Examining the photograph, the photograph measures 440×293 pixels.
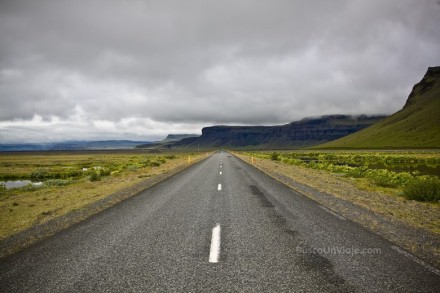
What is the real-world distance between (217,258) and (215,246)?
0.63 metres

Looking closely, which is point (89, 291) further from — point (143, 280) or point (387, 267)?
point (387, 267)

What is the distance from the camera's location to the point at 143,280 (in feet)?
13.9

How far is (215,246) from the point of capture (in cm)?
564

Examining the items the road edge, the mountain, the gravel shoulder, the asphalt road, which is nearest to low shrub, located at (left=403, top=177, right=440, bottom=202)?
the gravel shoulder

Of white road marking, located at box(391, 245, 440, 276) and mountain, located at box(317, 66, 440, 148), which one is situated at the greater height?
mountain, located at box(317, 66, 440, 148)

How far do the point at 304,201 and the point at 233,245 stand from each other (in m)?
5.90

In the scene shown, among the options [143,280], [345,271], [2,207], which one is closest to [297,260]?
[345,271]

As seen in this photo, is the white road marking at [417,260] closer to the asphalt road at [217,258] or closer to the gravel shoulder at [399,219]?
the asphalt road at [217,258]

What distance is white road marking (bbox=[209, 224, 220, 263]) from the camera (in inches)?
197

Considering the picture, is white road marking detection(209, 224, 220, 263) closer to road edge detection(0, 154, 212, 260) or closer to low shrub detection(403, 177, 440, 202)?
road edge detection(0, 154, 212, 260)

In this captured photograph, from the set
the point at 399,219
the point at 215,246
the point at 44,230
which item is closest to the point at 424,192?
the point at 399,219

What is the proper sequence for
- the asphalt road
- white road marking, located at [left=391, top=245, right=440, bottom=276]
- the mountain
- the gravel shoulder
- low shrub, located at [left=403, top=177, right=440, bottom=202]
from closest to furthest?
1. the asphalt road
2. white road marking, located at [left=391, top=245, right=440, bottom=276]
3. the gravel shoulder
4. low shrub, located at [left=403, top=177, right=440, bottom=202]
5. the mountain

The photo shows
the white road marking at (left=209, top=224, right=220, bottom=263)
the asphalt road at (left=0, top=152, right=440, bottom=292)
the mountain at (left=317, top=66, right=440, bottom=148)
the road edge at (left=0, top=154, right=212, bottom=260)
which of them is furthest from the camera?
the mountain at (left=317, top=66, right=440, bottom=148)

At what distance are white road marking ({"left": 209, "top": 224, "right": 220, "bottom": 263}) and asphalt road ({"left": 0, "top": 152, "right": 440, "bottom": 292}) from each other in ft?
0.06
